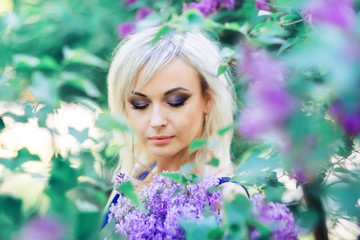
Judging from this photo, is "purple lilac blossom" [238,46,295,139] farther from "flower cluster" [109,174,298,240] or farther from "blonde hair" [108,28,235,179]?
"blonde hair" [108,28,235,179]

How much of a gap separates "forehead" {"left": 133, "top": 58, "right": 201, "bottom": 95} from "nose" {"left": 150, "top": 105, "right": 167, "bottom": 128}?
0.06m

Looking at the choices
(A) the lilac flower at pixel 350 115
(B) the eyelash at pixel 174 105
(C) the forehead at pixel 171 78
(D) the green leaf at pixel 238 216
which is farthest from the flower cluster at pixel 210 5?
(A) the lilac flower at pixel 350 115

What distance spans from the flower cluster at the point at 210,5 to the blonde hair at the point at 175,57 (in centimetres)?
9

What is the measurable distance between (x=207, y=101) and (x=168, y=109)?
0.73 ft

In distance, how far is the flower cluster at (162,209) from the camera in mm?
1058

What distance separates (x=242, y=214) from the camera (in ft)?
2.05

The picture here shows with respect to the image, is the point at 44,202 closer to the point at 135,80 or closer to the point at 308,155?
the point at 308,155

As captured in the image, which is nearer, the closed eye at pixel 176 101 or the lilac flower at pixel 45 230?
the lilac flower at pixel 45 230

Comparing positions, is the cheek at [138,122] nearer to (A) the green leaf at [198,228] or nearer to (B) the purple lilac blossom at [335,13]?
(A) the green leaf at [198,228]

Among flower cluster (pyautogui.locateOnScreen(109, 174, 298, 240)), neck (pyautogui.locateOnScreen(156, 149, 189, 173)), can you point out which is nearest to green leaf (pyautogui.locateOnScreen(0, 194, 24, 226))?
flower cluster (pyautogui.locateOnScreen(109, 174, 298, 240))

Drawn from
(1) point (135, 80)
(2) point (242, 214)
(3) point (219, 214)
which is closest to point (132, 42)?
(1) point (135, 80)

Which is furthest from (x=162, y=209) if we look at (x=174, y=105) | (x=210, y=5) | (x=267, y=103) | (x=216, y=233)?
(x=210, y=5)

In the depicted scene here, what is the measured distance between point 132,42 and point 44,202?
93 cm

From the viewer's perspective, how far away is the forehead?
1.39 metres
